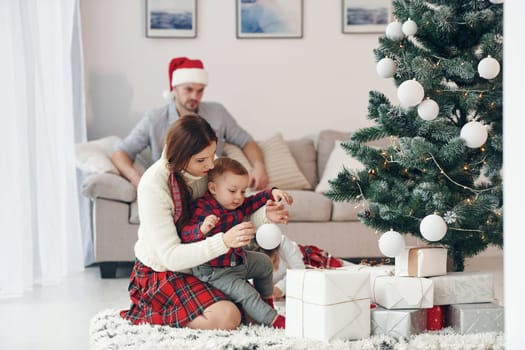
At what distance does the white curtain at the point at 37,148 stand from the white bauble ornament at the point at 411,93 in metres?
1.99

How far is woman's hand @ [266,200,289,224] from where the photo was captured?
2592 mm

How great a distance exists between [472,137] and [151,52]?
3263 millimetres

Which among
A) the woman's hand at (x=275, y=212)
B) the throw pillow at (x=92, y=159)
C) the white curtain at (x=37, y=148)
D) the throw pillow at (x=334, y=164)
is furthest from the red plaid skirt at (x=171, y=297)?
the throw pillow at (x=334, y=164)

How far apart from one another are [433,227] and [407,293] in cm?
21

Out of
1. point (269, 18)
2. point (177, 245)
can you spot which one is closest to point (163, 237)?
point (177, 245)

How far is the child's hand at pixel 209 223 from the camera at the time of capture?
2.43 meters

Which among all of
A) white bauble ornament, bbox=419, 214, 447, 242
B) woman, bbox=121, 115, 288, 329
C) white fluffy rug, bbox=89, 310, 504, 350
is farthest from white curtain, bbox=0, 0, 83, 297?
white bauble ornament, bbox=419, 214, 447, 242

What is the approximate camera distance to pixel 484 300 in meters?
2.41

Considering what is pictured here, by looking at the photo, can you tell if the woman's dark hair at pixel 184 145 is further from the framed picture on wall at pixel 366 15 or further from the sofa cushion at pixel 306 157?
the framed picture on wall at pixel 366 15

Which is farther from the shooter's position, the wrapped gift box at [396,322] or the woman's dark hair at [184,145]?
the woman's dark hair at [184,145]

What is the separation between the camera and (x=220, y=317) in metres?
2.46

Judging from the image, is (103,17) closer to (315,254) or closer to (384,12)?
(384,12)

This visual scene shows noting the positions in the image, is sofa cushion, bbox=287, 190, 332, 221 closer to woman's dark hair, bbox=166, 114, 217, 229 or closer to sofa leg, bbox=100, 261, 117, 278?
sofa leg, bbox=100, 261, 117, 278
